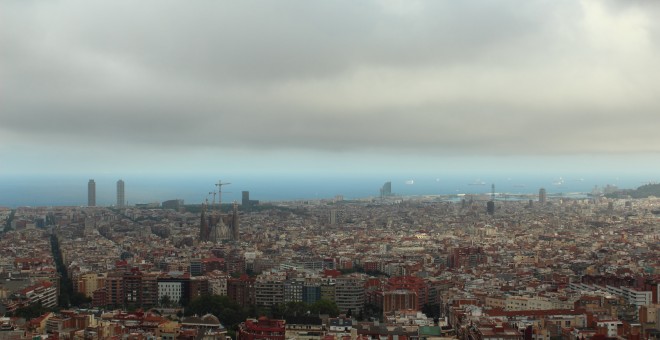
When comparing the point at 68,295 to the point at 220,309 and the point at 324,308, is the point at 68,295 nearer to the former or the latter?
the point at 220,309

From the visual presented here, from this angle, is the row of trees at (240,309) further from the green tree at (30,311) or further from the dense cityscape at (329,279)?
the green tree at (30,311)

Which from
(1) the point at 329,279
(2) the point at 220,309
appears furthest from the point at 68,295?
(1) the point at 329,279

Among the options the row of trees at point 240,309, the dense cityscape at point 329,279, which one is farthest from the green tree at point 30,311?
the row of trees at point 240,309

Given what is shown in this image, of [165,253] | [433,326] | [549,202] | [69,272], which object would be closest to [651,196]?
[549,202]

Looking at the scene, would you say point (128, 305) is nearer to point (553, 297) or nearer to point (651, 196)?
point (553, 297)

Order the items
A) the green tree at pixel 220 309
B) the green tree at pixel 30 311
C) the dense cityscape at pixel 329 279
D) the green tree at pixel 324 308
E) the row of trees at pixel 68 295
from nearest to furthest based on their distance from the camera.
→ the dense cityscape at pixel 329 279, the green tree at pixel 30 311, the green tree at pixel 220 309, the green tree at pixel 324 308, the row of trees at pixel 68 295

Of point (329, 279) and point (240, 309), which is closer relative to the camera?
point (240, 309)

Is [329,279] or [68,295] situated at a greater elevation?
[329,279]

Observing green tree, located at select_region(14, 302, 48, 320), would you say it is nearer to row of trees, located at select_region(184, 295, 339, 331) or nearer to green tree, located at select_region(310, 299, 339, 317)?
row of trees, located at select_region(184, 295, 339, 331)
